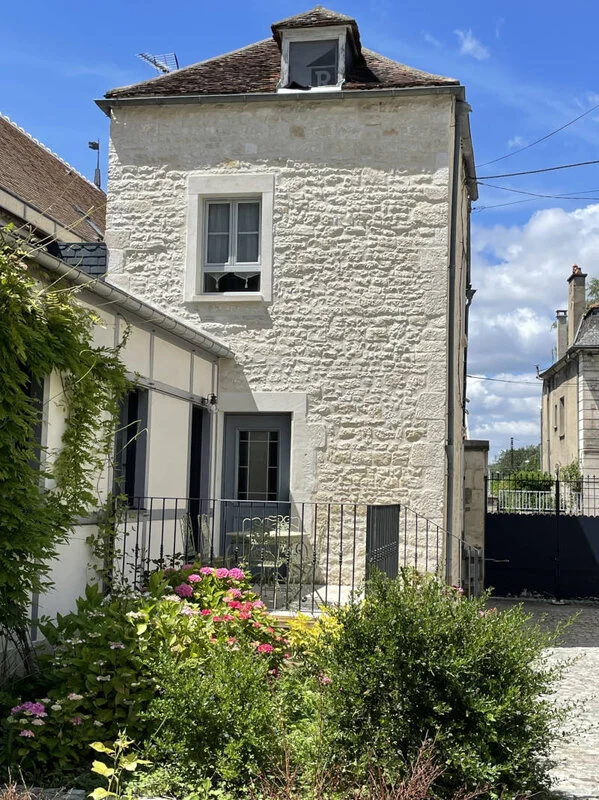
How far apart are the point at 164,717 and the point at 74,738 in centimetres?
51

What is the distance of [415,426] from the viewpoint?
10.3 m

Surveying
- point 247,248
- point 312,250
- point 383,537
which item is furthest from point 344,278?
point 383,537

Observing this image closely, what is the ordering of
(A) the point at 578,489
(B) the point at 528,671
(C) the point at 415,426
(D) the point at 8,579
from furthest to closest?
(A) the point at 578,489, (C) the point at 415,426, (D) the point at 8,579, (B) the point at 528,671

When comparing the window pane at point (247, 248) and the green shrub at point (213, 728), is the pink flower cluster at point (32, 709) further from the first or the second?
the window pane at point (247, 248)

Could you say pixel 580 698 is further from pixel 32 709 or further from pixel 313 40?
pixel 313 40

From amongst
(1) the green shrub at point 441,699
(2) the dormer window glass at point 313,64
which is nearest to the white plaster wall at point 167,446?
(2) the dormer window glass at point 313,64

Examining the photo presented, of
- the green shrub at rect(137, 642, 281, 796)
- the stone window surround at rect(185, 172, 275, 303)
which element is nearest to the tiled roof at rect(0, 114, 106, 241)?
the stone window surround at rect(185, 172, 275, 303)

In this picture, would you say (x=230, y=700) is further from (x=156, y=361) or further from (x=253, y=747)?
(x=156, y=361)

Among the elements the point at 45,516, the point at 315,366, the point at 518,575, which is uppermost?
the point at 315,366

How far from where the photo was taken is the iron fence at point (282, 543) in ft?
26.1

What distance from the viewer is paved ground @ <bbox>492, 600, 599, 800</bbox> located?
4930 mm

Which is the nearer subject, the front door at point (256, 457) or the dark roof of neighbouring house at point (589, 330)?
the front door at point (256, 457)

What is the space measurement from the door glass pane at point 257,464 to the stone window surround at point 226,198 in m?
1.64

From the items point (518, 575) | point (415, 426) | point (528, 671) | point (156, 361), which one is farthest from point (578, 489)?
point (528, 671)
